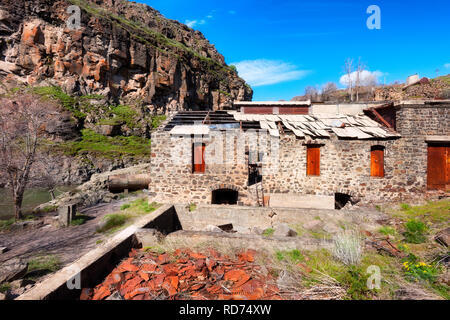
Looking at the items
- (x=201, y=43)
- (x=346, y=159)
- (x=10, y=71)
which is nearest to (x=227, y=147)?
(x=346, y=159)

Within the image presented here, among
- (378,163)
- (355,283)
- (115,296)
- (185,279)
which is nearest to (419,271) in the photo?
(355,283)

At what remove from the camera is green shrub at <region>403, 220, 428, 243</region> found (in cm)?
593

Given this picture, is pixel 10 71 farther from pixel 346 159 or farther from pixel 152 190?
pixel 346 159

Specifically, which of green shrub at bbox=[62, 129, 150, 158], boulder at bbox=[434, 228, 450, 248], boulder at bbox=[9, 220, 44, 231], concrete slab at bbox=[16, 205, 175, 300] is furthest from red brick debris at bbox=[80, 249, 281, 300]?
green shrub at bbox=[62, 129, 150, 158]

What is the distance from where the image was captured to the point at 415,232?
249 inches

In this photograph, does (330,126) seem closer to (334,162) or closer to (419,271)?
(334,162)

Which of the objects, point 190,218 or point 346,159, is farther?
point 346,159

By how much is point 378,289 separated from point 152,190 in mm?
8654

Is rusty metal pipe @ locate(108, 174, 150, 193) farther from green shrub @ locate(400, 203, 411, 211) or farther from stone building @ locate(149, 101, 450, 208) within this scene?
green shrub @ locate(400, 203, 411, 211)

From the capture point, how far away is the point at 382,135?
33.2ft

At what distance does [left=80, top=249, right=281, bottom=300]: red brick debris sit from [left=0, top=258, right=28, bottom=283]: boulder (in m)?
2.48

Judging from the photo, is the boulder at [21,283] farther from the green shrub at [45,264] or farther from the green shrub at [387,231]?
the green shrub at [387,231]

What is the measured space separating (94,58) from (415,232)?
3697cm
